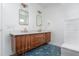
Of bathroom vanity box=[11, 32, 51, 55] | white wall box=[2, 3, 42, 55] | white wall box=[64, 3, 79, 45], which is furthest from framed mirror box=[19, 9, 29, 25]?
white wall box=[64, 3, 79, 45]

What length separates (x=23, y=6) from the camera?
1215 mm

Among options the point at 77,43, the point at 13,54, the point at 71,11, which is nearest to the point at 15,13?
the point at 13,54

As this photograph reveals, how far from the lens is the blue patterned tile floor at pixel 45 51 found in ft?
4.04

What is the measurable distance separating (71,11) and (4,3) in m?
0.82

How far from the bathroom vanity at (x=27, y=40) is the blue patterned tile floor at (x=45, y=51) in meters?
0.05

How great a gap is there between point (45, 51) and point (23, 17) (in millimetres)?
503

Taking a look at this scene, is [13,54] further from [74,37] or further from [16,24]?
[74,37]

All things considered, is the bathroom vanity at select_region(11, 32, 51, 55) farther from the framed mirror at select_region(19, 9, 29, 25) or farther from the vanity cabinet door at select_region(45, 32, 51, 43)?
the framed mirror at select_region(19, 9, 29, 25)

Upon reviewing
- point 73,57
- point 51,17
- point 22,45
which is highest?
point 51,17

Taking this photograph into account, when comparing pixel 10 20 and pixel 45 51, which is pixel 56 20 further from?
pixel 10 20

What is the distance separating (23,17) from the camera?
1.21 meters

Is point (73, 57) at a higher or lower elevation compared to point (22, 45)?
lower

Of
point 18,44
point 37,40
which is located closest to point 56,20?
point 37,40

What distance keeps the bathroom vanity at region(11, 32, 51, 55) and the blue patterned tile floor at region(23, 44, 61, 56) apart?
0.16 feet
